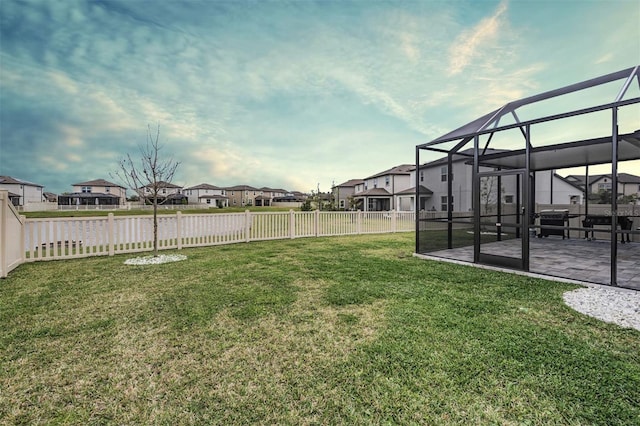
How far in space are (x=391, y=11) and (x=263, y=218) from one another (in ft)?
27.3

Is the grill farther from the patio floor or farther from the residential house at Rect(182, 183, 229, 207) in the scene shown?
the residential house at Rect(182, 183, 229, 207)

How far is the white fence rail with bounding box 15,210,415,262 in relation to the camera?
255 inches

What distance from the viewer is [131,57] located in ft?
33.2

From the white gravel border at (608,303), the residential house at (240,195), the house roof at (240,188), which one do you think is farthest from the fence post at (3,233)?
the house roof at (240,188)

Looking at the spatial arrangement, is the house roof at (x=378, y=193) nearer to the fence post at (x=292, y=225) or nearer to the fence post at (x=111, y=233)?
the fence post at (x=292, y=225)

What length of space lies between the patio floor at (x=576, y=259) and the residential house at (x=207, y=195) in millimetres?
58288

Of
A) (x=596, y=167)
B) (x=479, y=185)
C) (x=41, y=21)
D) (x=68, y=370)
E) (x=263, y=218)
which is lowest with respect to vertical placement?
(x=68, y=370)

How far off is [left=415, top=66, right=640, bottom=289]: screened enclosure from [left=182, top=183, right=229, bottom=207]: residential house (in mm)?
57575

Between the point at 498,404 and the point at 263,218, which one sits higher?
the point at 263,218

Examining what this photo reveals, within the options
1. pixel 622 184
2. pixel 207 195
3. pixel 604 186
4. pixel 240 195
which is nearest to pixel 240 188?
pixel 240 195

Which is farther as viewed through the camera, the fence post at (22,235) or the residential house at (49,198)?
the residential house at (49,198)

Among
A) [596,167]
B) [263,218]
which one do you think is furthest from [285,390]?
[596,167]

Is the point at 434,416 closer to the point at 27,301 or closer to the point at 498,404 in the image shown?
the point at 498,404

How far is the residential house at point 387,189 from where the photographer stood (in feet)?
98.2
